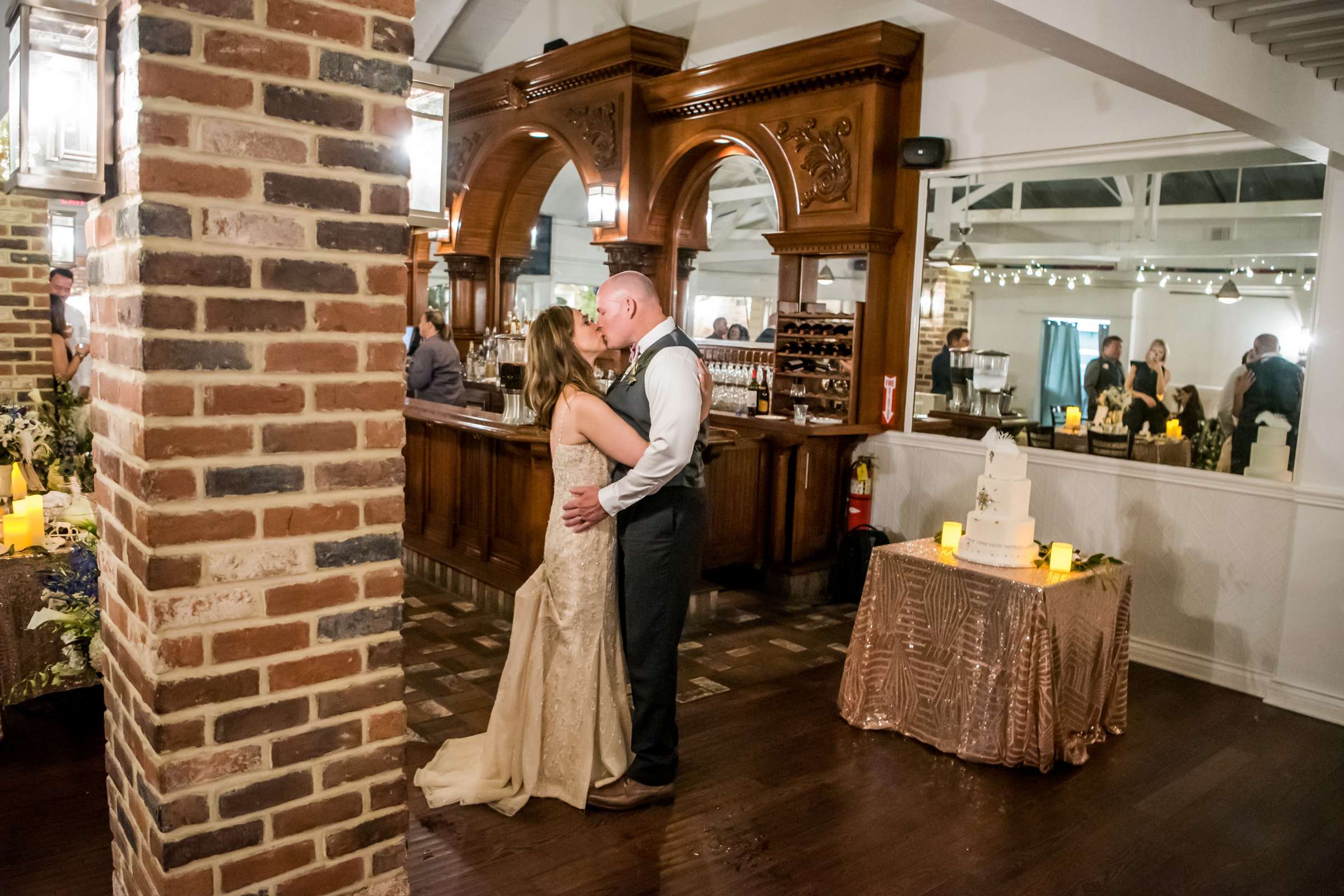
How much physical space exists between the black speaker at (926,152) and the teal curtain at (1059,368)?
1.18 meters

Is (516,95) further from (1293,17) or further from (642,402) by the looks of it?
(1293,17)

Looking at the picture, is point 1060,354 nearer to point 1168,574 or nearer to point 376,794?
point 1168,574

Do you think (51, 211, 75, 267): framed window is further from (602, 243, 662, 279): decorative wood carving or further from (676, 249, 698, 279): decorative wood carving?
(676, 249, 698, 279): decorative wood carving

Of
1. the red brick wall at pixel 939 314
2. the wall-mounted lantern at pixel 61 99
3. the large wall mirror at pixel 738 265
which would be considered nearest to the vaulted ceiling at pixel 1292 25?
the red brick wall at pixel 939 314

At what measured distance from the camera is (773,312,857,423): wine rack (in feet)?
22.0

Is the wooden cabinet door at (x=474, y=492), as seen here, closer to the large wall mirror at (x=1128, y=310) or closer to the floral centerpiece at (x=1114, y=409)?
the large wall mirror at (x=1128, y=310)

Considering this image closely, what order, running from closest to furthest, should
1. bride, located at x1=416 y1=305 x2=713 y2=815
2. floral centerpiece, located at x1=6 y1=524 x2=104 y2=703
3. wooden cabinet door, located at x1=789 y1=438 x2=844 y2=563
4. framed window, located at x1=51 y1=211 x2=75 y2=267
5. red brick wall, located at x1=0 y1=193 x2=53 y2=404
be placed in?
bride, located at x1=416 y1=305 x2=713 y2=815, floral centerpiece, located at x1=6 y1=524 x2=104 y2=703, red brick wall, located at x1=0 y1=193 x2=53 y2=404, wooden cabinet door, located at x1=789 y1=438 x2=844 y2=563, framed window, located at x1=51 y1=211 x2=75 y2=267

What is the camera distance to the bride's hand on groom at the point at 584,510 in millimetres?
3387

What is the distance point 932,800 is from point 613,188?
5.75 metres

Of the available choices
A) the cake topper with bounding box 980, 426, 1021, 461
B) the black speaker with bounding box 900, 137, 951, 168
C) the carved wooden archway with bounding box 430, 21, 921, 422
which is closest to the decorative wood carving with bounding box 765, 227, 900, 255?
the carved wooden archway with bounding box 430, 21, 921, 422

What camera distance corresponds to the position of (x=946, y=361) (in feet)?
21.4

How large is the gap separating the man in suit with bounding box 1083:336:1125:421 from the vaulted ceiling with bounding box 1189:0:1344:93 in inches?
85.9

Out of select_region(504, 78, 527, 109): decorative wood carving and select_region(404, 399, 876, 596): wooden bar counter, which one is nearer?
select_region(404, 399, 876, 596): wooden bar counter

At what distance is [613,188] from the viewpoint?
8.14 m
